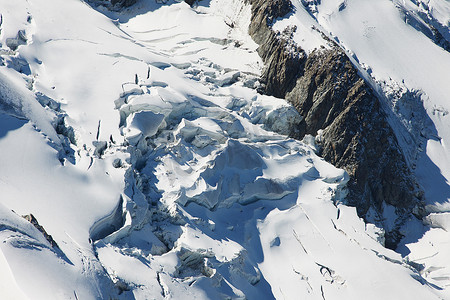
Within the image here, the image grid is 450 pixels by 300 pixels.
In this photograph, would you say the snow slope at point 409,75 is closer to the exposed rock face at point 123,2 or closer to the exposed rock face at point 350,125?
the exposed rock face at point 350,125

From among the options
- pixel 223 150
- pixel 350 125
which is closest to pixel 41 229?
pixel 223 150

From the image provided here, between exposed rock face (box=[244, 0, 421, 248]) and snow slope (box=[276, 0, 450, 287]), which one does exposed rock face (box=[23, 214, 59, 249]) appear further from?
snow slope (box=[276, 0, 450, 287])

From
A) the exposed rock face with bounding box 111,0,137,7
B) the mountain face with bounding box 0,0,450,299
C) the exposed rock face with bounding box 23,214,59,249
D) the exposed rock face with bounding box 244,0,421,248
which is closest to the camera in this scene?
the exposed rock face with bounding box 23,214,59,249

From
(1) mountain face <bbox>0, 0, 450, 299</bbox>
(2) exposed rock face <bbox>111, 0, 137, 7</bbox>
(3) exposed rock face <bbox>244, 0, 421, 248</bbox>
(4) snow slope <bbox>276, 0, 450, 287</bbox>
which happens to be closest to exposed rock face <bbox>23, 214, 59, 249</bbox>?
(1) mountain face <bbox>0, 0, 450, 299</bbox>

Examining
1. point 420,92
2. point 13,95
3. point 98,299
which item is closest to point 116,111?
point 13,95

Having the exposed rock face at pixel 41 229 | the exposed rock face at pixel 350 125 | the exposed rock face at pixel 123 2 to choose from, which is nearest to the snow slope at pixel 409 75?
the exposed rock face at pixel 350 125
